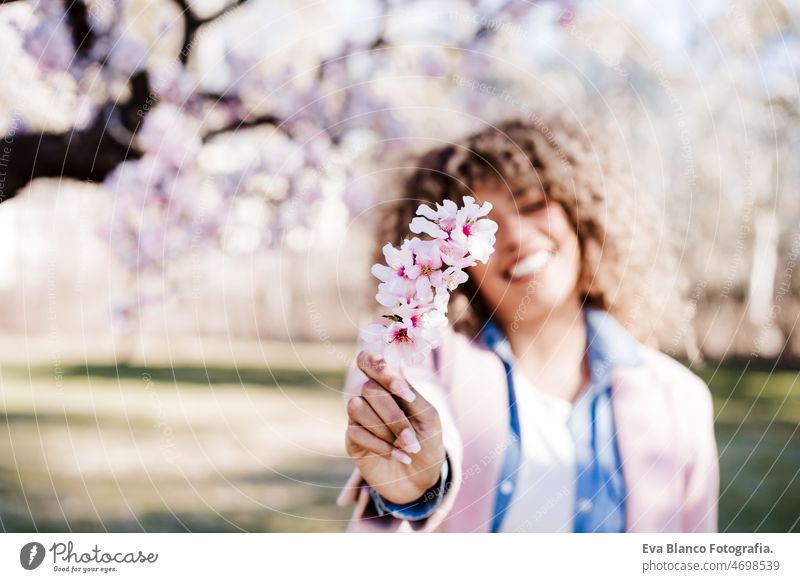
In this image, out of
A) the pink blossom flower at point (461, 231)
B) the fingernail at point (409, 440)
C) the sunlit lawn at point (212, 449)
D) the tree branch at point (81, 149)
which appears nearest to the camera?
the pink blossom flower at point (461, 231)

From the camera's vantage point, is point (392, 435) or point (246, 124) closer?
point (392, 435)

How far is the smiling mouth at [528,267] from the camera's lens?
208cm

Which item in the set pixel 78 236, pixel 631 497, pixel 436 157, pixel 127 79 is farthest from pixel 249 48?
pixel 631 497

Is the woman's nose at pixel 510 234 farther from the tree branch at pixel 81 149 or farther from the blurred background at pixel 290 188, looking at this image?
the tree branch at pixel 81 149

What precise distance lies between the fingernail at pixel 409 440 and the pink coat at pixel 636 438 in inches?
13.2

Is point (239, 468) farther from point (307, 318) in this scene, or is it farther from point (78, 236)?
point (78, 236)

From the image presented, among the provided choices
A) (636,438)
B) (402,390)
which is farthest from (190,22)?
(636,438)

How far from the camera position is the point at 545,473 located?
2.11 meters

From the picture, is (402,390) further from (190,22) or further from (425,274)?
(190,22)

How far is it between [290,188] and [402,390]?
94cm

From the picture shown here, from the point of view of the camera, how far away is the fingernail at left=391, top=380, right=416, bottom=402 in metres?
1.62
